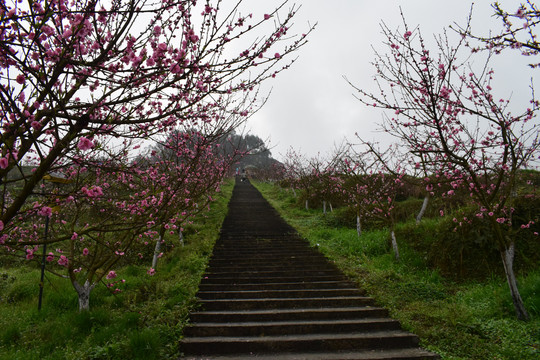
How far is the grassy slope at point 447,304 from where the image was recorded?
470cm

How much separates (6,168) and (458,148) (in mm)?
7708

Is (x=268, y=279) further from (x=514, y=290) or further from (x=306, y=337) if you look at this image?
(x=514, y=290)

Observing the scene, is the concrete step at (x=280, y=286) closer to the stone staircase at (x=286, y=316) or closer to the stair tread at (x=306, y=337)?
the stone staircase at (x=286, y=316)

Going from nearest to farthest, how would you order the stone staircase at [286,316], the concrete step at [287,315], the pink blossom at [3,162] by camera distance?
1. the pink blossom at [3,162]
2. the stone staircase at [286,316]
3. the concrete step at [287,315]

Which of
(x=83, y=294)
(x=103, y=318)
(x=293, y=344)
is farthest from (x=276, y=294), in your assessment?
(x=83, y=294)

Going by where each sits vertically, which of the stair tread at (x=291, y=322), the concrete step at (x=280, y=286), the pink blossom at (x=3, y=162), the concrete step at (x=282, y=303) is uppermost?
the pink blossom at (x=3, y=162)

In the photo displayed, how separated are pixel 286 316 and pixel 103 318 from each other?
10.8ft

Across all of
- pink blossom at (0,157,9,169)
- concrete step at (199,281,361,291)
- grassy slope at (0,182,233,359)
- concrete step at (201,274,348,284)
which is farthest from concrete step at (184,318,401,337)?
pink blossom at (0,157,9,169)

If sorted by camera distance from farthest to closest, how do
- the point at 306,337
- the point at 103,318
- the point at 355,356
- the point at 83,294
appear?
1. the point at 83,294
2. the point at 103,318
3. the point at 306,337
4. the point at 355,356

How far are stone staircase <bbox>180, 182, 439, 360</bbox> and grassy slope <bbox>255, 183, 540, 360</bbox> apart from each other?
37 cm

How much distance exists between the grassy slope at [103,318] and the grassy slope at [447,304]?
3.98 meters

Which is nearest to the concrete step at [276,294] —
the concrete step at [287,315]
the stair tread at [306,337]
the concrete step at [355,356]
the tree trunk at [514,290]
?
the concrete step at [287,315]

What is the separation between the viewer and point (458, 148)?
6980mm

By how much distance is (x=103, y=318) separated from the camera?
5719 mm
